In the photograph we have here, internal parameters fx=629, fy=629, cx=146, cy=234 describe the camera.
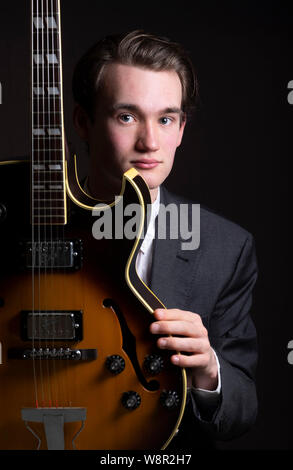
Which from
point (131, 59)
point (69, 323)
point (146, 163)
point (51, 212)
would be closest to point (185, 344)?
point (69, 323)

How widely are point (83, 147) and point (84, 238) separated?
100 centimetres

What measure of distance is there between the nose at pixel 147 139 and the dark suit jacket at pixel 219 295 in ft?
0.91

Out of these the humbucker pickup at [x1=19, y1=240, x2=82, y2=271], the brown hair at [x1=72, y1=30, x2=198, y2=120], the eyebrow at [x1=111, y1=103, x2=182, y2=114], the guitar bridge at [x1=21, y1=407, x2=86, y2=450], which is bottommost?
the guitar bridge at [x1=21, y1=407, x2=86, y2=450]

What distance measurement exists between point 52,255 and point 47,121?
31 cm

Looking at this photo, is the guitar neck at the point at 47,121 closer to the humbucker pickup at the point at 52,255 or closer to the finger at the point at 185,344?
the humbucker pickup at the point at 52,255

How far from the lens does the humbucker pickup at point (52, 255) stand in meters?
1.39

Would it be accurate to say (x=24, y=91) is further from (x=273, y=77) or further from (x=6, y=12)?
(x=273, y=77)

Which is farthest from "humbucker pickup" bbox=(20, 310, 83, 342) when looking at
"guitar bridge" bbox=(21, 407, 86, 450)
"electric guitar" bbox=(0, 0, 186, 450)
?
"guitar bridge" bbox=(21, 407, 86, 450)

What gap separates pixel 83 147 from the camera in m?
2.34

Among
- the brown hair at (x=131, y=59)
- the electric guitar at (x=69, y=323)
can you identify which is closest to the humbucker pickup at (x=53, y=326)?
the electric guitar at (x=69, y=323)

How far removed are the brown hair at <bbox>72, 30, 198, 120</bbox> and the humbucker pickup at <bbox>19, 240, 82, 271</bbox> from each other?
0.58 m

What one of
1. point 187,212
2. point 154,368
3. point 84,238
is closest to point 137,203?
point 84,238

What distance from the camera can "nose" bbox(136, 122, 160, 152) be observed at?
1.68m

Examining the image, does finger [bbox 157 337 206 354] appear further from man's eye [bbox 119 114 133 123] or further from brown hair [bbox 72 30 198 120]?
brown hair [bbox 72 30 198 120]
